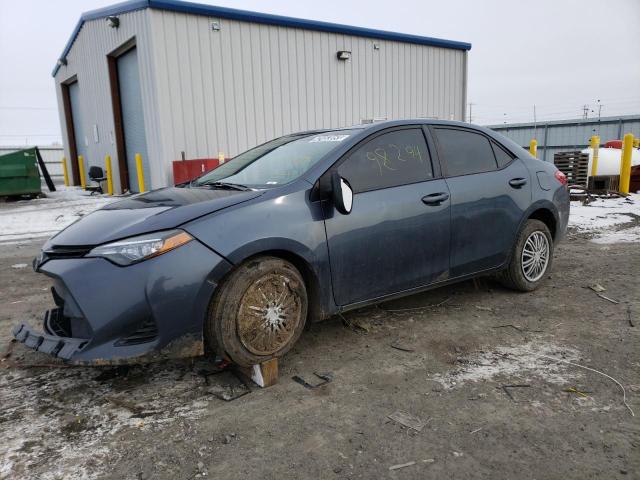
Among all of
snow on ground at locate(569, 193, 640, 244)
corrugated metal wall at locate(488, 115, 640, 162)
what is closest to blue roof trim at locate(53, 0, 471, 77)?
snow on ground at locate(569, 193, 640, 244)

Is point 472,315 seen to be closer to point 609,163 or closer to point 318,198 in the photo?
point 318,198

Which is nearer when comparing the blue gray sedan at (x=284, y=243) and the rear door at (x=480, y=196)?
the blue gray sedan at (x=284, y=243)

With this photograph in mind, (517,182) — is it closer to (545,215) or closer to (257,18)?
(545,215)

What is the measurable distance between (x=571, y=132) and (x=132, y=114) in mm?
32463

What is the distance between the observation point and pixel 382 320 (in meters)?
3.81

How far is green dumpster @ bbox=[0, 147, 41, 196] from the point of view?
44.6 feet

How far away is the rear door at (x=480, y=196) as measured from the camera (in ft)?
12.1

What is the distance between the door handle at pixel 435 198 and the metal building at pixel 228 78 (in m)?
Result: 9.27

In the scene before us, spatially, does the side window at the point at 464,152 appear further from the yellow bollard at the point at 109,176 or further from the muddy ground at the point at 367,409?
the yellow bollard at the point at 109,176

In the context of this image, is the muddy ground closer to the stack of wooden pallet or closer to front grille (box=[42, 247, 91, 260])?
front grille (box=[42, 247, 91, 260])

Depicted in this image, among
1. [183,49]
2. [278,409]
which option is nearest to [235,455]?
[278,409]

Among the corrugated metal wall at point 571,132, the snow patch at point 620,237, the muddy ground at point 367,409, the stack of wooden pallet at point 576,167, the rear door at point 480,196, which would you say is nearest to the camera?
the muddy ground at point 367,409

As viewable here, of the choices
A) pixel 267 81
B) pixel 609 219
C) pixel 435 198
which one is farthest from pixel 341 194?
pixel 267 81

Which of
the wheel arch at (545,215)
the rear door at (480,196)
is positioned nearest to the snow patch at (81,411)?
the rear door at (480,196)
